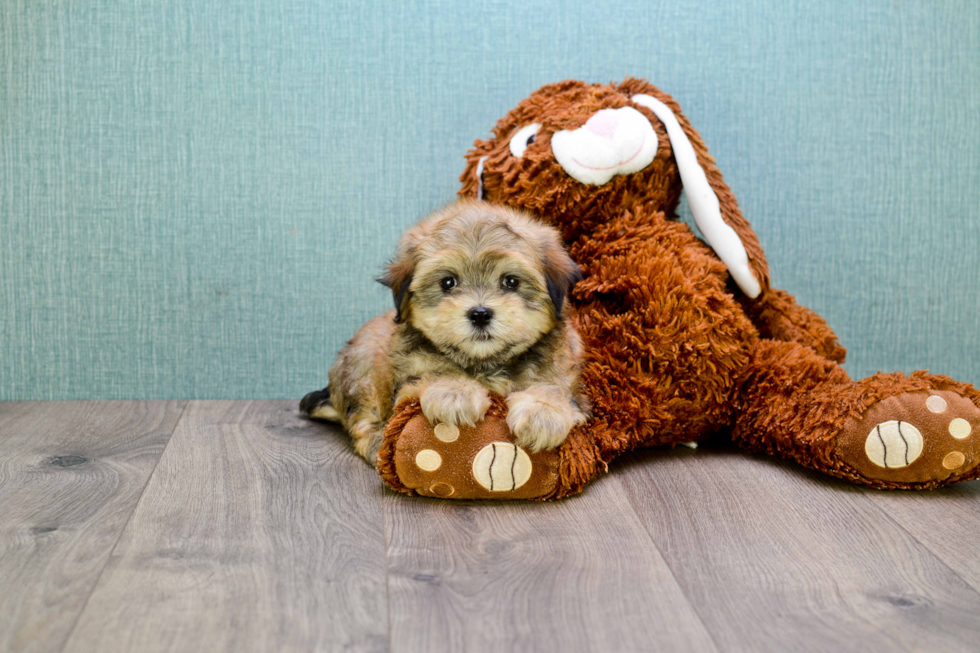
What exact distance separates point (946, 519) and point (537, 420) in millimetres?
949

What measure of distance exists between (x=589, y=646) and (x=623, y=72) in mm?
1978

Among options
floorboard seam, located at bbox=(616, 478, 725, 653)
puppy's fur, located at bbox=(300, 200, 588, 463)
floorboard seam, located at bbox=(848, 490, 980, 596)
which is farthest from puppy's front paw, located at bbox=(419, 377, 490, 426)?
floorboard seam, located at bbox=(848, 490, 980, 596)

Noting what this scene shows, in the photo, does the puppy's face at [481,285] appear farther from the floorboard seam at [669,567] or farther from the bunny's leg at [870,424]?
the bunny's leg at [870,424]

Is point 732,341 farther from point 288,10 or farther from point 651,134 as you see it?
point 288,10

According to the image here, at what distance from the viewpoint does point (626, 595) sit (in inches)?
59.4

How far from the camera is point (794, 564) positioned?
164 cm

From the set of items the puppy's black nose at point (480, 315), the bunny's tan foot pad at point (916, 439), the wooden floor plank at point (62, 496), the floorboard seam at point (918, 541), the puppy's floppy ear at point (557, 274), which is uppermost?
the puppy's floppy ear at point (557, 274)

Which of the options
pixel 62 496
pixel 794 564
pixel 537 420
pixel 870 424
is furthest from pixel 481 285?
pixel 62 496

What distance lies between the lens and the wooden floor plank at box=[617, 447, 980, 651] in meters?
1.40

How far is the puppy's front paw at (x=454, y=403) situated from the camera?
1.91m

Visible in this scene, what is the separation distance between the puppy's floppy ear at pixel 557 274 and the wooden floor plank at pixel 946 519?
2.85 ft

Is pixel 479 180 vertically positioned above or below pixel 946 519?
above

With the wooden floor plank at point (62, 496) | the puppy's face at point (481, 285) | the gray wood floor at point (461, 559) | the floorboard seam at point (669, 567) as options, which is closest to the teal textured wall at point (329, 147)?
the wooden floor plank at point (62, 496)

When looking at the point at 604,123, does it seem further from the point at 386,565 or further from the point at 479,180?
the point at 386,565
